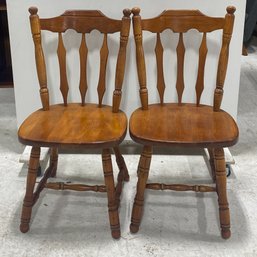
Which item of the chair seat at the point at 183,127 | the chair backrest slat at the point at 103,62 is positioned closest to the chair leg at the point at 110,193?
the chair seat at the point at 183,127

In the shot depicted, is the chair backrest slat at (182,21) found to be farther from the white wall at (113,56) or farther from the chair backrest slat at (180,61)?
the white wall at (113,56)

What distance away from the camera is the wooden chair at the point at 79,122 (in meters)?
1.59

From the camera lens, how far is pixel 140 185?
1.72 meters

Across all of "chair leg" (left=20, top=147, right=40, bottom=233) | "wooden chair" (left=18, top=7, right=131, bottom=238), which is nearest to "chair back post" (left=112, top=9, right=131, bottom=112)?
"wooden chair" (left=18, top=7, right=131, bottom=238)

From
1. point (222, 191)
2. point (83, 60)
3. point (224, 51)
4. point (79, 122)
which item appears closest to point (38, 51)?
point (83, 60)

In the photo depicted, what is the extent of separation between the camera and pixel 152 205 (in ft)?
6.36

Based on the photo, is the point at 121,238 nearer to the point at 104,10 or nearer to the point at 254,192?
the point at 254,192

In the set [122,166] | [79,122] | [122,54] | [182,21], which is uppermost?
[182,21]

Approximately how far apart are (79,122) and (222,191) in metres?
0.62

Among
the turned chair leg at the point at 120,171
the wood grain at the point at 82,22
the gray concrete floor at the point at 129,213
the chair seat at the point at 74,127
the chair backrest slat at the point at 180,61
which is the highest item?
the wood grain at the point at 82,22

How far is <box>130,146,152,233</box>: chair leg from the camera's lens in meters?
1.68

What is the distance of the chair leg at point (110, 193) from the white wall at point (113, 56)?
2.07 ft

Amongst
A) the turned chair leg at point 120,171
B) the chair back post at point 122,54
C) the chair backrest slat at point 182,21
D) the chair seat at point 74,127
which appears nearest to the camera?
the chair seat at point 74,127

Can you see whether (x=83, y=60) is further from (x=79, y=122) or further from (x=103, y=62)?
(x=79, y=122)
